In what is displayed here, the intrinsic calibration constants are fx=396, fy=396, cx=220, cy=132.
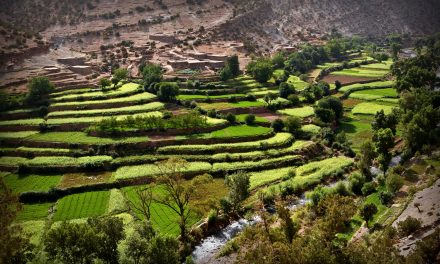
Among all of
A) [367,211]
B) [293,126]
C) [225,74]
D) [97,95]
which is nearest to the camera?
[367,211]

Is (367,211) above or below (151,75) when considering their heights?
below

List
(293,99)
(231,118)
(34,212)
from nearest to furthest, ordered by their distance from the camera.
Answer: (34,212) < (231,118) < (293,99)

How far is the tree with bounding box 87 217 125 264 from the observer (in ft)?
125

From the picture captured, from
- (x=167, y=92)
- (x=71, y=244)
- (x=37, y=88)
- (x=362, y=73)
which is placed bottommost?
(x=362, y=73)

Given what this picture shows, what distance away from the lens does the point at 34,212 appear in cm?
5356

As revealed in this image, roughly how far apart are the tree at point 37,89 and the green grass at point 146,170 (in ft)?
115

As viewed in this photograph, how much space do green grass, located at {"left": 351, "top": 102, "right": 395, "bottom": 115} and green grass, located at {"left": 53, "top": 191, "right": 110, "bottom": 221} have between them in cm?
5868

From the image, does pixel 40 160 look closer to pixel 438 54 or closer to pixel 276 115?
pixel 276 115

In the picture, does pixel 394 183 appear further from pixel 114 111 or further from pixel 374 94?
pixel 114 111

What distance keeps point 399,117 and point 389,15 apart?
13032 cm

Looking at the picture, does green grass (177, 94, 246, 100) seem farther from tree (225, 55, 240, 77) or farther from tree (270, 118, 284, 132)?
tree (270, 118, 284, 132)

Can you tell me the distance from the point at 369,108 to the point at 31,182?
70.9 m

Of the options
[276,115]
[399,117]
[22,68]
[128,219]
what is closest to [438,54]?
[399,117]

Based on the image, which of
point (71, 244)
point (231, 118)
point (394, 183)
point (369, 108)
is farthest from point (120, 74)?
point (394, 183)
